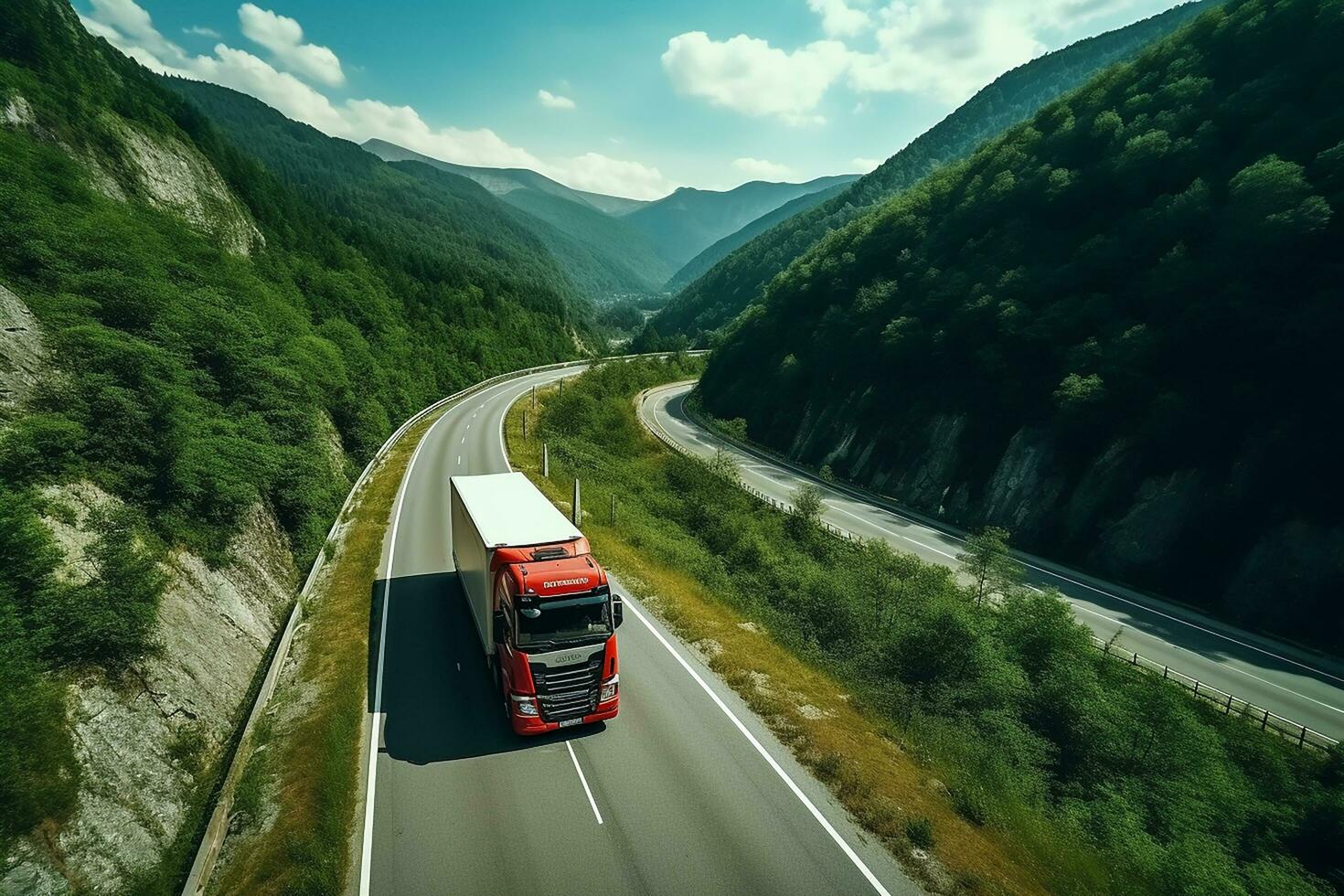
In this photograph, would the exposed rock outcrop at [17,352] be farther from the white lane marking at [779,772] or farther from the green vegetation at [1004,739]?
the green vegetation at [1004,739]

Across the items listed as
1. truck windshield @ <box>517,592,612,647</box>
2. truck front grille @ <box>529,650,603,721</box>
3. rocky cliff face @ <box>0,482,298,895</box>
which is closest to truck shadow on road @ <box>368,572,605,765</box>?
truck front grille @ <box>529,650,603,721</box>

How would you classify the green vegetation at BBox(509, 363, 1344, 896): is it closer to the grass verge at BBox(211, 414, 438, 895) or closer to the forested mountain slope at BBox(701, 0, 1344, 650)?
the grass verge at BBox(211, 414, 438, 895)

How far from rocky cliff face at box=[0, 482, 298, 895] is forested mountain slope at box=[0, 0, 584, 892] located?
5 cm

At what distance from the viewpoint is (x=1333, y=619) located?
25016 mm

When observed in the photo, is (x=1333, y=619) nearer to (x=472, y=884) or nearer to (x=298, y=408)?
(x=472, y=884)

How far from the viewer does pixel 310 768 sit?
13.0 metres

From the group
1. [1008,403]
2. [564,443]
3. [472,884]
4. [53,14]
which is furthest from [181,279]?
[1008,403]

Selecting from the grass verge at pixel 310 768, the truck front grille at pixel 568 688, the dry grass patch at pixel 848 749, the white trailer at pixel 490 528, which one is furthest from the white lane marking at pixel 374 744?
the dry grass patch at pixel 848 749

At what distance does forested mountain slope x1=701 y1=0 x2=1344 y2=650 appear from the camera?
2914cm

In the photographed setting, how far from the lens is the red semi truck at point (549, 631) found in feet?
43.9

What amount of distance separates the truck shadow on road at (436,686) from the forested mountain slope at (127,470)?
4643 mm

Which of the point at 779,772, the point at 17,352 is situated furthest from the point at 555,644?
the point at 17,352

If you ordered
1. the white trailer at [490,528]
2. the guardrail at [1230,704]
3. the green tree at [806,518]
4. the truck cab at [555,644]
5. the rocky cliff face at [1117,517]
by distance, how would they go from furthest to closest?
1. the green tree at [806,518]
2. the rocky cliff face at [1117,517]
3. the guardrail at [1230,704]
4. the white trailer at [490,528]
5. the truck cab at [555,644]

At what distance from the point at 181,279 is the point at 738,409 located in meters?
60.5
